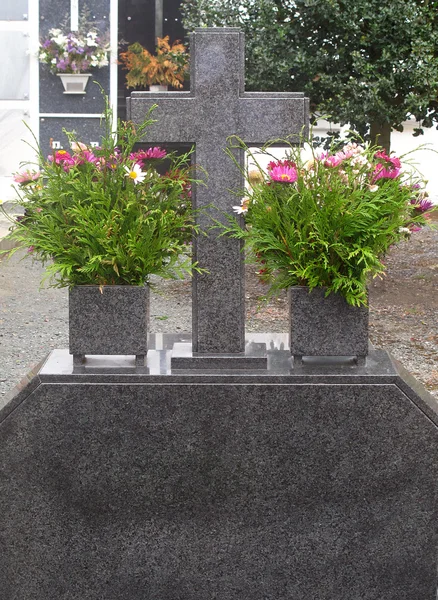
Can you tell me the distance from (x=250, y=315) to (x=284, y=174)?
4.26 meters

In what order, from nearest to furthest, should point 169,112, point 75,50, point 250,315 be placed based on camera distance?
1. point 169,112
2. point 250,315
3. point 75,50

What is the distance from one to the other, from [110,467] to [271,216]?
88 cm

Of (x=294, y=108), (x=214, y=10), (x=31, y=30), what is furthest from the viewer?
(x=31, y=30)

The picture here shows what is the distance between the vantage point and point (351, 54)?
23.9 ft

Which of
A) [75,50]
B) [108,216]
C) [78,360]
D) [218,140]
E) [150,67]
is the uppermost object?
[75,50]

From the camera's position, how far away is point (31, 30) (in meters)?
12.4

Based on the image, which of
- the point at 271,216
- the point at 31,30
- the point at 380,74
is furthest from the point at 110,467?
the point at 31,30

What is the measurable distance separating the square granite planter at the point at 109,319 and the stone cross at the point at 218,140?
8.6 inches

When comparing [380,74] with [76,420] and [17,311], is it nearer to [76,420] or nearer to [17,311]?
[17,311]

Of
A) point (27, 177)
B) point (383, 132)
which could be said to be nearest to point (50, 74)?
point (383, 132)

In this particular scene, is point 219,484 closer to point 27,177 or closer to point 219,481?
point 219,481

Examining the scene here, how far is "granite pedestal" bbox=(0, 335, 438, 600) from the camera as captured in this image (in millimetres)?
2725

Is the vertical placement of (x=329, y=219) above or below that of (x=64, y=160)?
below

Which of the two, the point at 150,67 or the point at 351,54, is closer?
the point at 351,54
